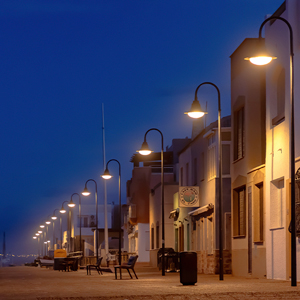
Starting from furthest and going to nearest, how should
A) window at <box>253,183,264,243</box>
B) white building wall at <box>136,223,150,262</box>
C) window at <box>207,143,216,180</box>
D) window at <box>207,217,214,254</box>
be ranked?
white building wall at <box>136,223,150,262</box> → window at <box>207,217,214,254</box> → window at <box>207,143,216,180</box> → window at <box>253,183,264,243</box>

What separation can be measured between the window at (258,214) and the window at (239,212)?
215 cm

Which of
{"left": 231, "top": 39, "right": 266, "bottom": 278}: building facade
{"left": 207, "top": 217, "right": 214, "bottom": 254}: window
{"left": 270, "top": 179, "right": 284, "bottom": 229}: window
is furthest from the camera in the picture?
{"left": 207, "top": 217, "right": 214, "bottom": 254}: window

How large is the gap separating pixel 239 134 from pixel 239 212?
3.25 meters

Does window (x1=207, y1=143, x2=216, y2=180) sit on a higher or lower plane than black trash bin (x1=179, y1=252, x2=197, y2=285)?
higher

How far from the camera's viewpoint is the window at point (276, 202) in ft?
72.4

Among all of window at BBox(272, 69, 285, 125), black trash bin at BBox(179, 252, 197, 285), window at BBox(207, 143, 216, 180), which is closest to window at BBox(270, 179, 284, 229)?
window at BBox(272, 69, 285, 125)

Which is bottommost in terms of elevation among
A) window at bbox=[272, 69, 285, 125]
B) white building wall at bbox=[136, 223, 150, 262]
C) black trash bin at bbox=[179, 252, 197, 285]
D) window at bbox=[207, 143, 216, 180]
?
white building wall at bbox=[136, 223, 150, 262]

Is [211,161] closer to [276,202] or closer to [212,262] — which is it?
[212,262]

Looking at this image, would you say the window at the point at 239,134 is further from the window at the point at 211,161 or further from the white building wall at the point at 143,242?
the white building wall at the point at 143,242

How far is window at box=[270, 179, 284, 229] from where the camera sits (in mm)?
22062

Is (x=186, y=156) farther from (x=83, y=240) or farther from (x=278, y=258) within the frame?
(x=83, y=240)

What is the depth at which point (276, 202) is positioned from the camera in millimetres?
22359

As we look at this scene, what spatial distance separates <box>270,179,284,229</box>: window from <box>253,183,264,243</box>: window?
2158mm

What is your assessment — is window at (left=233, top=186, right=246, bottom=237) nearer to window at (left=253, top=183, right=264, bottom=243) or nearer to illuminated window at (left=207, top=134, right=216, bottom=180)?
window at (left=253, top=183, right=264, bottom=243)
